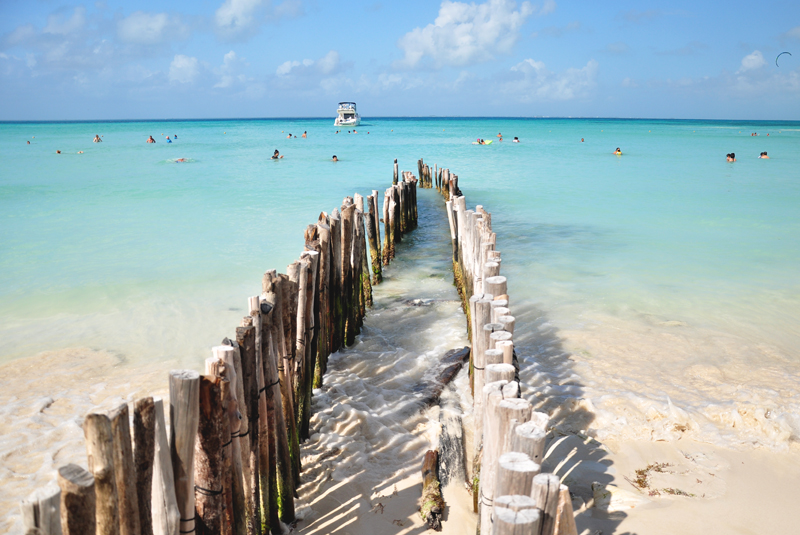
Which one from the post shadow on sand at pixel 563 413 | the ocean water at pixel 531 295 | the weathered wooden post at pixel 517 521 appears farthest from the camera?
the ocean water at pixel 531 295

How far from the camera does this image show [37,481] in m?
4.66

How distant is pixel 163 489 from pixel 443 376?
3.97 metres

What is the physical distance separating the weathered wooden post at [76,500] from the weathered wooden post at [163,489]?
429mm

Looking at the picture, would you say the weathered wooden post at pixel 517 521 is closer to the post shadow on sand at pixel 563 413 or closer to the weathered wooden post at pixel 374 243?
the post shadow on sand at pixel 563 413

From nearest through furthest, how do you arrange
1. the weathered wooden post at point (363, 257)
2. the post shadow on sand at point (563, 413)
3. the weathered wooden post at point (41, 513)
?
the weathered wooden post at point (41, 513), the post shadow on sand at point (563, 413), the weathered wooden post at point (363, 257)

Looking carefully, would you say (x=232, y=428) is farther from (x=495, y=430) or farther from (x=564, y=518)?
(x=564, y=518)

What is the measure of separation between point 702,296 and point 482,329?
7457mm

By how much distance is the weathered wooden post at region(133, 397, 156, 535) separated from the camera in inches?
93.2

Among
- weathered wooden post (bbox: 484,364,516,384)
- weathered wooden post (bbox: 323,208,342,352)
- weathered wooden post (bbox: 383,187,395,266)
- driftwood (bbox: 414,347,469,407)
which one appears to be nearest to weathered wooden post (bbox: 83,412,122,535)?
weathered wooden post (bbox: 484,364,516,384)

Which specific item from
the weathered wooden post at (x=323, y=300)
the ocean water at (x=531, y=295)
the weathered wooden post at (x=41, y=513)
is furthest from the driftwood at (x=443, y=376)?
the weathered wooden post at (x=41, y=513)

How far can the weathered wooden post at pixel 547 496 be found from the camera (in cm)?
223

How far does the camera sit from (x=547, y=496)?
2.23m

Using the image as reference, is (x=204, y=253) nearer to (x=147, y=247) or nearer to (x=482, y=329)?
(x=147, y=247)

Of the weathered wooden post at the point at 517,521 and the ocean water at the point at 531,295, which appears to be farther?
the ocean water at the point at 531,295
